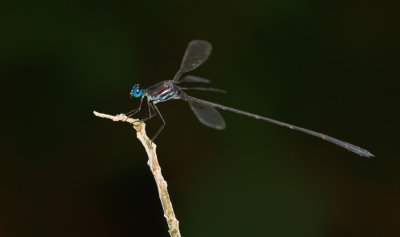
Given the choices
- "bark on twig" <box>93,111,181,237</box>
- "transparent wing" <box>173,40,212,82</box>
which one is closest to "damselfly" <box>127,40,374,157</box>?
"transparent wing" <box>173,40,212,82</box>

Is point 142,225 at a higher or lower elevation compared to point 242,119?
lower

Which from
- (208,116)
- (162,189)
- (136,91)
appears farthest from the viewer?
(208,116)

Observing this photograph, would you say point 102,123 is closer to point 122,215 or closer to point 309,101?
point 122,215

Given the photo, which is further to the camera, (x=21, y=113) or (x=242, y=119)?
(x=242, y=119)

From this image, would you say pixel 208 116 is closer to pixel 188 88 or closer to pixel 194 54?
pixel 188 88

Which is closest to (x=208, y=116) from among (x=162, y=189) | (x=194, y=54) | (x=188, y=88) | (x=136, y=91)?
(x=188, y=88)

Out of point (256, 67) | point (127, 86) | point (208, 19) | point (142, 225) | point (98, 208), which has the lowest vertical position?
point (142, 225)

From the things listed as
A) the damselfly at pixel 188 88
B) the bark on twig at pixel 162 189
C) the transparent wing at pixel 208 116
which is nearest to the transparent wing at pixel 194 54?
the damselfly at pixel 188 88

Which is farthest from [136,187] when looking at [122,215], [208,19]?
[208,19]

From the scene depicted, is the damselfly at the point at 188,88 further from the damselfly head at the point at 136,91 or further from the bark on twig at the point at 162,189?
the bark on twig at the point at 162,189
